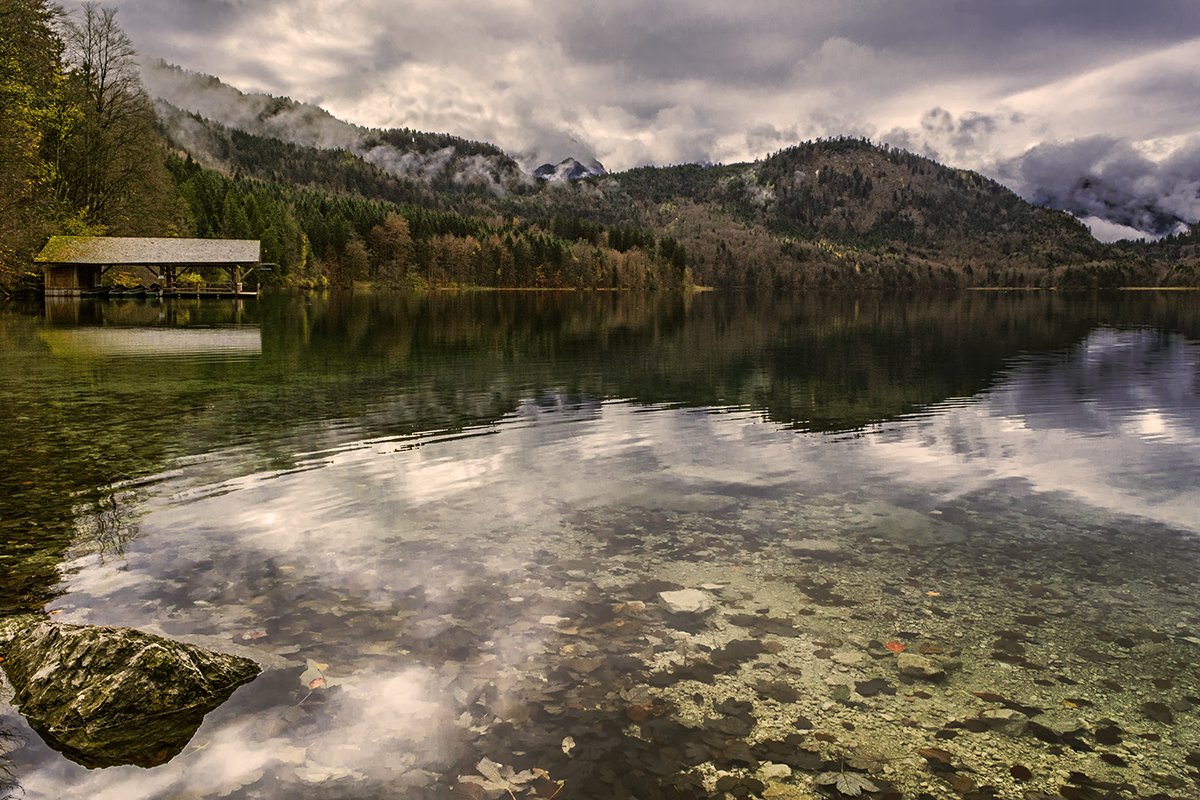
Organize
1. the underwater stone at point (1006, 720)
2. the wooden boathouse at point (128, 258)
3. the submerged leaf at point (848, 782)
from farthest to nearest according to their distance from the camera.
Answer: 1. the wooden boathouse at point (128, 258)
2. the underwater stone at point (1006, 720)
3. the submerged leaf at point (848, 782)

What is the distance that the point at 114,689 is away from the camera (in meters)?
6.25

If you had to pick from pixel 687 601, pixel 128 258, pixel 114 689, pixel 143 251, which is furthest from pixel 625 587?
pixel 143 251

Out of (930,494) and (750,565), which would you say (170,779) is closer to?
(750,565)

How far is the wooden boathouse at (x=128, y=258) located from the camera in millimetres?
70875

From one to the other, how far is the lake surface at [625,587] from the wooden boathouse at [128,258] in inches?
2326

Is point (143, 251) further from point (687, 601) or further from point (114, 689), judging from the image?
point (687, 601)

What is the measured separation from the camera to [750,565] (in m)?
9.95

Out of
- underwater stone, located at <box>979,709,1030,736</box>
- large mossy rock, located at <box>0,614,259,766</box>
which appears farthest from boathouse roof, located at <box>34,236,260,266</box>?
underwater stone, located at <box>979,709,1030,736</box>

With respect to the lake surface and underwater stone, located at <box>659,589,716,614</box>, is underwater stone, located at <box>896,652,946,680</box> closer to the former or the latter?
the lake surface

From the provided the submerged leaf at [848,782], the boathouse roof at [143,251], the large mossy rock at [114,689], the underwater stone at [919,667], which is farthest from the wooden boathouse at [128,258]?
the submerged leaf at [848,782]

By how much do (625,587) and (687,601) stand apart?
2.73 feet

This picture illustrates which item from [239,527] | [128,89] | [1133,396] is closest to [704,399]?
[1133,396]

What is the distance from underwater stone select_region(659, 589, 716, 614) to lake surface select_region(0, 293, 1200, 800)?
6 centimetres

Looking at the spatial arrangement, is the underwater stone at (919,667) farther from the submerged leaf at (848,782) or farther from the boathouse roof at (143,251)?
the boathouse roof at (143,251)
